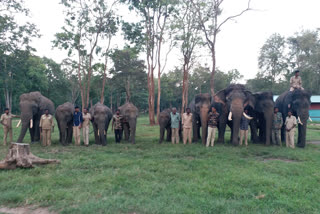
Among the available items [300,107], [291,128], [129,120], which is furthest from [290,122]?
[129,120]

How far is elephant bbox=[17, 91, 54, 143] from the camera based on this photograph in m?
10.8

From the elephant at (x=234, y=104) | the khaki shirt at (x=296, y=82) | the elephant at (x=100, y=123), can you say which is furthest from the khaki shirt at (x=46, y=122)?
the khaki shirt at (x=296, y=82)

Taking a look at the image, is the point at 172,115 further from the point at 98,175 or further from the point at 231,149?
the point at 98,175

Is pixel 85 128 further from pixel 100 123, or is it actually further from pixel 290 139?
pixel 290 139

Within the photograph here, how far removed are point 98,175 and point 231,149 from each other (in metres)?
5.79

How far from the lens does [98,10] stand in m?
22.2

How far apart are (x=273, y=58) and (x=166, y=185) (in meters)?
46.3

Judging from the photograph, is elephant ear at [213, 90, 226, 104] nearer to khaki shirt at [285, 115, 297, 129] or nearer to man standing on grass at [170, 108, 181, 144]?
man standing on grass at [170, 108, 181, 144]

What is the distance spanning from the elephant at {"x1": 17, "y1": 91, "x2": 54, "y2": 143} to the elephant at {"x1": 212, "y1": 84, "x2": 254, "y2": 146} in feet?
27.6

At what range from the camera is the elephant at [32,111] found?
35.4 ft

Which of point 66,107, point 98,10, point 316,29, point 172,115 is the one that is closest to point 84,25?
point 98,10

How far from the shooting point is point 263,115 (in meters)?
11.9

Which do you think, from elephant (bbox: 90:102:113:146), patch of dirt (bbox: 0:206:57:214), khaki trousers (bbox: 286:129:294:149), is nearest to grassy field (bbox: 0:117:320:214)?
patch of dirt (bbox: 0:206:57:214)

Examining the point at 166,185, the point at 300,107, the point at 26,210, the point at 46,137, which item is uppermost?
the point at 300,107
